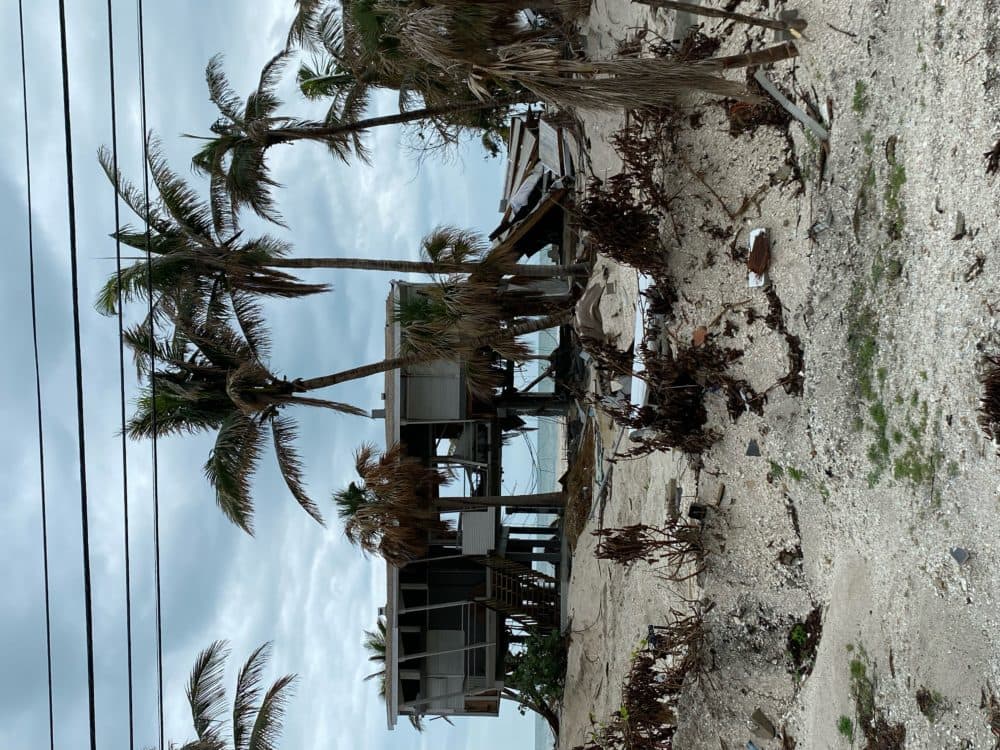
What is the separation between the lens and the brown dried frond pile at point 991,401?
16.9 ft

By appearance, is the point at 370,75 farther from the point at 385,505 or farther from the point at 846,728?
the point at 846,728

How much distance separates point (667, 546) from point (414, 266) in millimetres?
6973

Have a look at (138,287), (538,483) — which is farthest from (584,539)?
(138,287)

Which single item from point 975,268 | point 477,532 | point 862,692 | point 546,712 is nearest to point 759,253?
point 975,268

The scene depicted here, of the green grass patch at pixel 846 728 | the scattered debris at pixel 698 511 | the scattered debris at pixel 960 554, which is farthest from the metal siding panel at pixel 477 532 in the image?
the scattered debris at pixel 960 554

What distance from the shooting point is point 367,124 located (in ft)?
52.0

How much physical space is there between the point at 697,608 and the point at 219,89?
13209mm

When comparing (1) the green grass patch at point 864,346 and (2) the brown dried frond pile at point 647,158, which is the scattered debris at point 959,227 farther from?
(2) the brown dried frond pile at point 647,158

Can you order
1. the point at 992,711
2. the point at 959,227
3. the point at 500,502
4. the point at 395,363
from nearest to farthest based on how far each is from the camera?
1. the point at 992,711
2. the point at 959,227
3. the point at 395,363
4. the point at 500,502

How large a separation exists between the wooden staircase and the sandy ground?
7.04m

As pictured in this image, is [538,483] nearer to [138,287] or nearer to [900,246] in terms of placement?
[138,287]

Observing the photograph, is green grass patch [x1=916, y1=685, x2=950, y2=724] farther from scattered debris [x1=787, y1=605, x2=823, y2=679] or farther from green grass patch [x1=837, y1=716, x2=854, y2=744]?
scattered debris [x1=787, y1=605, x2=823, y2=679]

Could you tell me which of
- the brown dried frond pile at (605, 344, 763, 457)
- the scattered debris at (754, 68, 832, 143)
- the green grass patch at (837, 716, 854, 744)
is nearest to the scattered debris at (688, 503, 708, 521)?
the brown dried frond pile at (605, 344, 763, 457)

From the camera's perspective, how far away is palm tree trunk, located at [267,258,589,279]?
43.7ft
